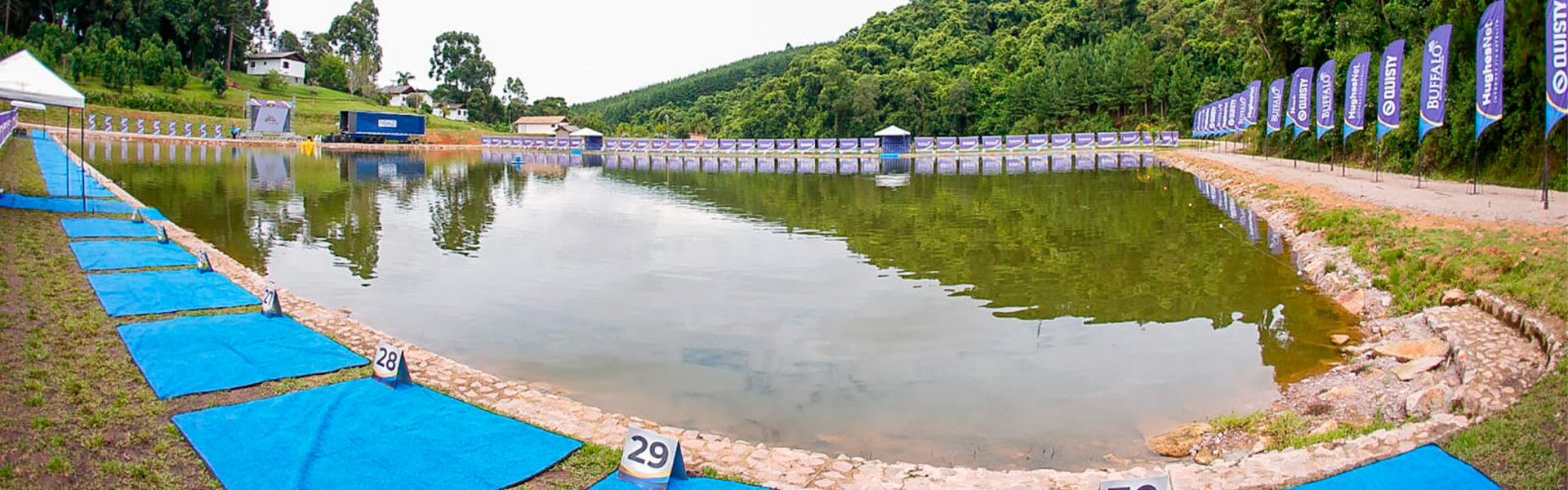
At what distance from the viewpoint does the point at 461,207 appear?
23594mm

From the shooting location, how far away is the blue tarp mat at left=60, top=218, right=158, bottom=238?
46.3ft

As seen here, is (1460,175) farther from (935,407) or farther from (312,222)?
(312,222)

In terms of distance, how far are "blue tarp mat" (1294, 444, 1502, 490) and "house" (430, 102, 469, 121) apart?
348 ft

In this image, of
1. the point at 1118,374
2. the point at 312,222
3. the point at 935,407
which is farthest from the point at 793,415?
the point at 312,222

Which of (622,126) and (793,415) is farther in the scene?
(622,126)

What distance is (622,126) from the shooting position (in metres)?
111

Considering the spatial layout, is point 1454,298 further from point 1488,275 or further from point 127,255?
point 127,255

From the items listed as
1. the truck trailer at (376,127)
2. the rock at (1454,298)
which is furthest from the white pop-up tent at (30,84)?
the truck trailer at (376,127)

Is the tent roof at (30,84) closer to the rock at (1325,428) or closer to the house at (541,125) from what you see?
the rock at (1325,428)

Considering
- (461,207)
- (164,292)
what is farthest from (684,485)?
(461,207)

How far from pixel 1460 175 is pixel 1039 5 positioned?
3723 inches

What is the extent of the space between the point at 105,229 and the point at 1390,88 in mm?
25504

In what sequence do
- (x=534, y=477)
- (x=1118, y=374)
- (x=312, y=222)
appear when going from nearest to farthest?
1. (x=534, y=477)
2. (x=1118, y=374)
3. (x=312, y=222)

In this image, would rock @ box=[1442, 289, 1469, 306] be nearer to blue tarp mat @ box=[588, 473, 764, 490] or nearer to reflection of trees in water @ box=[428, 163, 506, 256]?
blue tarp mat @ box=[588, 473, 764, 490]
